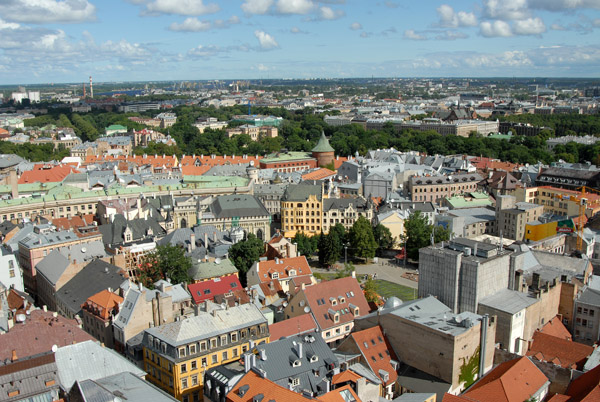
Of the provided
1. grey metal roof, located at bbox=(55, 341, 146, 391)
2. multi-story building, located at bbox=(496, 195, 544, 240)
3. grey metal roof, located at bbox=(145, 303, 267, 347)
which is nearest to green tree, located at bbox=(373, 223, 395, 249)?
multi-story building, located at bbox=(496, 195, 544, 240)

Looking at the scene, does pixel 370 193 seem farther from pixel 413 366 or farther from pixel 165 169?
pixel 413 366

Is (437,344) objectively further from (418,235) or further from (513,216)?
(513,216)

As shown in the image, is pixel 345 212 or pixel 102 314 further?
pixel 345 212

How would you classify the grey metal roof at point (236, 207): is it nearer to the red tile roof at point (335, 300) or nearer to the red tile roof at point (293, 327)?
the red tile roof at point (335, 300)

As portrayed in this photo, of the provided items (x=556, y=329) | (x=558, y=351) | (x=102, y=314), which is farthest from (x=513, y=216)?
(x=102, y=314)

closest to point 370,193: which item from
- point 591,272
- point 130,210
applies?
point 130,210

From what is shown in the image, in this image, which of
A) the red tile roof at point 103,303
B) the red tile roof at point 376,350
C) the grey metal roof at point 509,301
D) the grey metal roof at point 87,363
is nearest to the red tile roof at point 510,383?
the grey metal roof at point 509,301

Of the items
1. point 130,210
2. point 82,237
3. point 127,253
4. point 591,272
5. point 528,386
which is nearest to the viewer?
point 528,386
